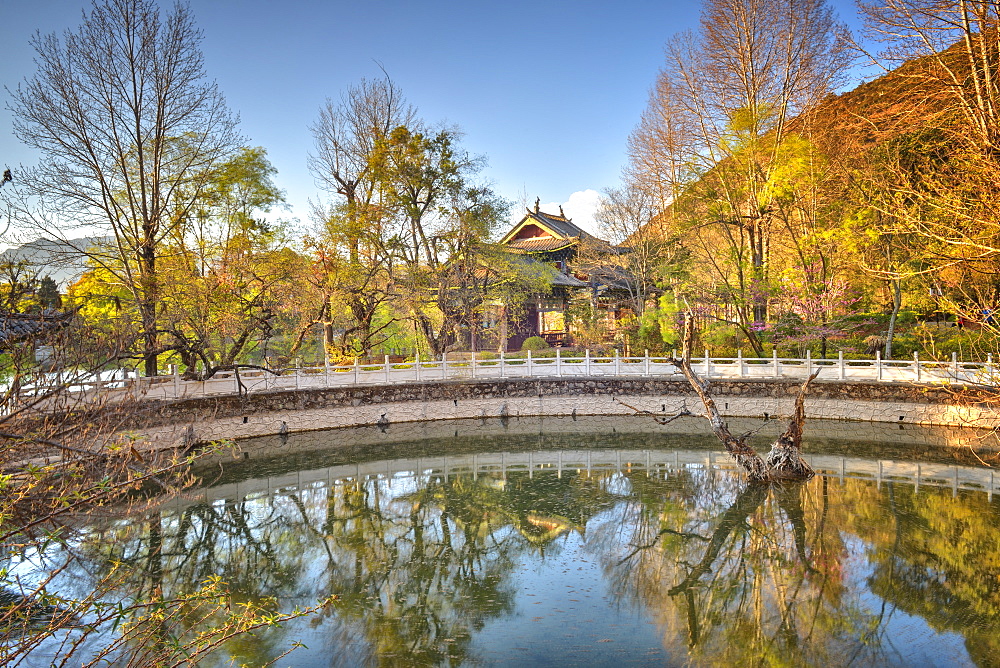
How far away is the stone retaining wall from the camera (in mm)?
15133

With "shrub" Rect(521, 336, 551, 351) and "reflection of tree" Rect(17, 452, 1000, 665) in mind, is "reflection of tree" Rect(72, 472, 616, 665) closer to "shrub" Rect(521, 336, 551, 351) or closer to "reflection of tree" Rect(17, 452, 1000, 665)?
"reflection of tree" Rect(17, 452, 1000, 665)

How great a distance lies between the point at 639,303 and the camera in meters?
24.2

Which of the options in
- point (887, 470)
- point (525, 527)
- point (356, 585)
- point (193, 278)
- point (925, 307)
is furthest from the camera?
point (925, 307)

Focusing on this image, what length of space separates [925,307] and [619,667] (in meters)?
17.8

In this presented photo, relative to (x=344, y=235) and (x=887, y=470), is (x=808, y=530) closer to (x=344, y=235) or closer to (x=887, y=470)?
(x=887, y=470)

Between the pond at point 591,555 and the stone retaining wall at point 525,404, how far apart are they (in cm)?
152

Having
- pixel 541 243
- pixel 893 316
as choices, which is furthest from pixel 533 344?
pixel 893 316

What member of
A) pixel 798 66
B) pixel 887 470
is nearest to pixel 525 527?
pixel 887 470

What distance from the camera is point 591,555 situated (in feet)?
28.1

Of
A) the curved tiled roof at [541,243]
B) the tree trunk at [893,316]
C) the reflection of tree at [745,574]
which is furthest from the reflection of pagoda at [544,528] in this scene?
the curved tiled roof at [541,243]

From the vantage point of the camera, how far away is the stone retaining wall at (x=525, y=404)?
15.1 m

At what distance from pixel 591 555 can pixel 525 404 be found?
1027cm

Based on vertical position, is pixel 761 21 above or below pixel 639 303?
above

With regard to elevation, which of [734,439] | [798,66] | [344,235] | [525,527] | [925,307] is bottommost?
[525,527]
